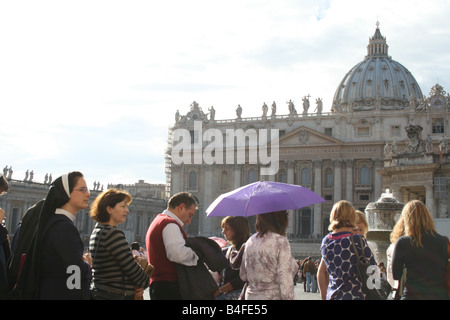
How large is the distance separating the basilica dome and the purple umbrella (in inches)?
2914

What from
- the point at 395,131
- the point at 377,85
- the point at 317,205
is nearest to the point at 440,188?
the point at 395,131

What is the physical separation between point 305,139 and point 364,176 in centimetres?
700

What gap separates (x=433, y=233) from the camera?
6.59 m

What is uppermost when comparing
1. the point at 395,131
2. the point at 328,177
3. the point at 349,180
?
the point at 395,131

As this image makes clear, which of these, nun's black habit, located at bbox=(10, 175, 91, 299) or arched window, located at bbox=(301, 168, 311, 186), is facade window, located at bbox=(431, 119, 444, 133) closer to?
arched window, located at bbox=(301, 168, 311, 186)

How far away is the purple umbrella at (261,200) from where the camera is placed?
770 centimetres

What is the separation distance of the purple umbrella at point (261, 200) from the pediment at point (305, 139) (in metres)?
55.2

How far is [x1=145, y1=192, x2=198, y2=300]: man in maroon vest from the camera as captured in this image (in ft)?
22.2

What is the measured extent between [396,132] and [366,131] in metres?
2.99

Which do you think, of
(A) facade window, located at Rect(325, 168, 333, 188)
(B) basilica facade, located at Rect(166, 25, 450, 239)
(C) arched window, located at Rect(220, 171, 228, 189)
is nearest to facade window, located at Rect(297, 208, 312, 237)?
(B) basilica facade, located at Rect(166, 25, 450, 239)

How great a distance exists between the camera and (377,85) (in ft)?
280

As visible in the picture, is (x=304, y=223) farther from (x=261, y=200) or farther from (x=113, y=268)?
(x=113, y=268)
